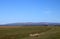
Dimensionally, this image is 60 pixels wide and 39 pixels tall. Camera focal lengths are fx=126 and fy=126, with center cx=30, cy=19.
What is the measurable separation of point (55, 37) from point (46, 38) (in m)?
2.67

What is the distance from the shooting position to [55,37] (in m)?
36.7

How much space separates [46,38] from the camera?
119 ft

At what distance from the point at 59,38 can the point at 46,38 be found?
367 centimetres

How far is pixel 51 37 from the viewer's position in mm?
37094

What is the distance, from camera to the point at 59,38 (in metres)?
35.2

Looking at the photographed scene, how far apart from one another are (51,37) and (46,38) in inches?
67.5

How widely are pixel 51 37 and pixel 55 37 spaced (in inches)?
46.2

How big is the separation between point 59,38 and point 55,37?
1.64m
